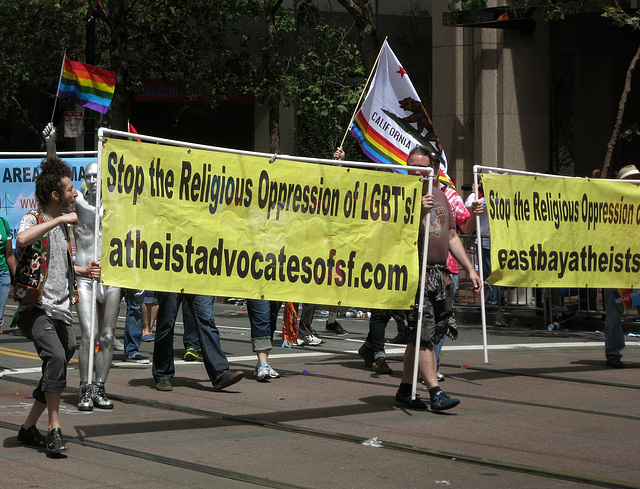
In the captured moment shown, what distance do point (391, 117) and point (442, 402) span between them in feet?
12.7

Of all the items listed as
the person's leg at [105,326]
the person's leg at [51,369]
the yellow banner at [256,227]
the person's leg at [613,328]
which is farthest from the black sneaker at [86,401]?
the person's leg at [613,328]

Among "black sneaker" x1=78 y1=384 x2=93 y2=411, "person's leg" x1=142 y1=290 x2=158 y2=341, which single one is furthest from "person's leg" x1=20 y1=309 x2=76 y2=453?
"person's leg" x1=142 y1=290 x2=158 y2=341

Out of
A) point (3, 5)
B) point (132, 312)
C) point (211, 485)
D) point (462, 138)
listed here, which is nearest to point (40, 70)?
point (3, 5)

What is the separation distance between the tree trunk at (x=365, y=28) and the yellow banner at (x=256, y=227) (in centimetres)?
1001

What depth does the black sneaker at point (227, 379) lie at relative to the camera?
884cm

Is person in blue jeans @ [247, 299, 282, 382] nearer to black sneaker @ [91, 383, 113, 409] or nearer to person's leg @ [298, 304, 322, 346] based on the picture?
black sneaker @ [91, 383, 113, 409]

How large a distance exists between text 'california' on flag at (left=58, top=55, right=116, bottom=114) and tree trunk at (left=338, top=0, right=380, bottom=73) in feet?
19.3

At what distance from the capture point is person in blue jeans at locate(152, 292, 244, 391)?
354 inches

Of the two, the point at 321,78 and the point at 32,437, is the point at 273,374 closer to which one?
the point at 32,437

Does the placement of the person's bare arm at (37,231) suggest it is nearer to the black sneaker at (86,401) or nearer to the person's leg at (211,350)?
the black sneaker at (86,401)

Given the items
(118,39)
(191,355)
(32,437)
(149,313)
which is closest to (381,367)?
(191,355)

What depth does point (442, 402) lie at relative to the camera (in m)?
8.09

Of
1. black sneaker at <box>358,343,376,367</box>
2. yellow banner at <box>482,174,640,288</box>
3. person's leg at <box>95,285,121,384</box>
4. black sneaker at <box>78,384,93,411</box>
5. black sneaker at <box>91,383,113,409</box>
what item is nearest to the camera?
black sneaker at <box>78,384,93,411</box>

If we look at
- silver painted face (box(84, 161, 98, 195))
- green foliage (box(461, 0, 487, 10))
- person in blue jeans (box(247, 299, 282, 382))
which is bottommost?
person in blue jeans (box(247, 299, 282, 382))
